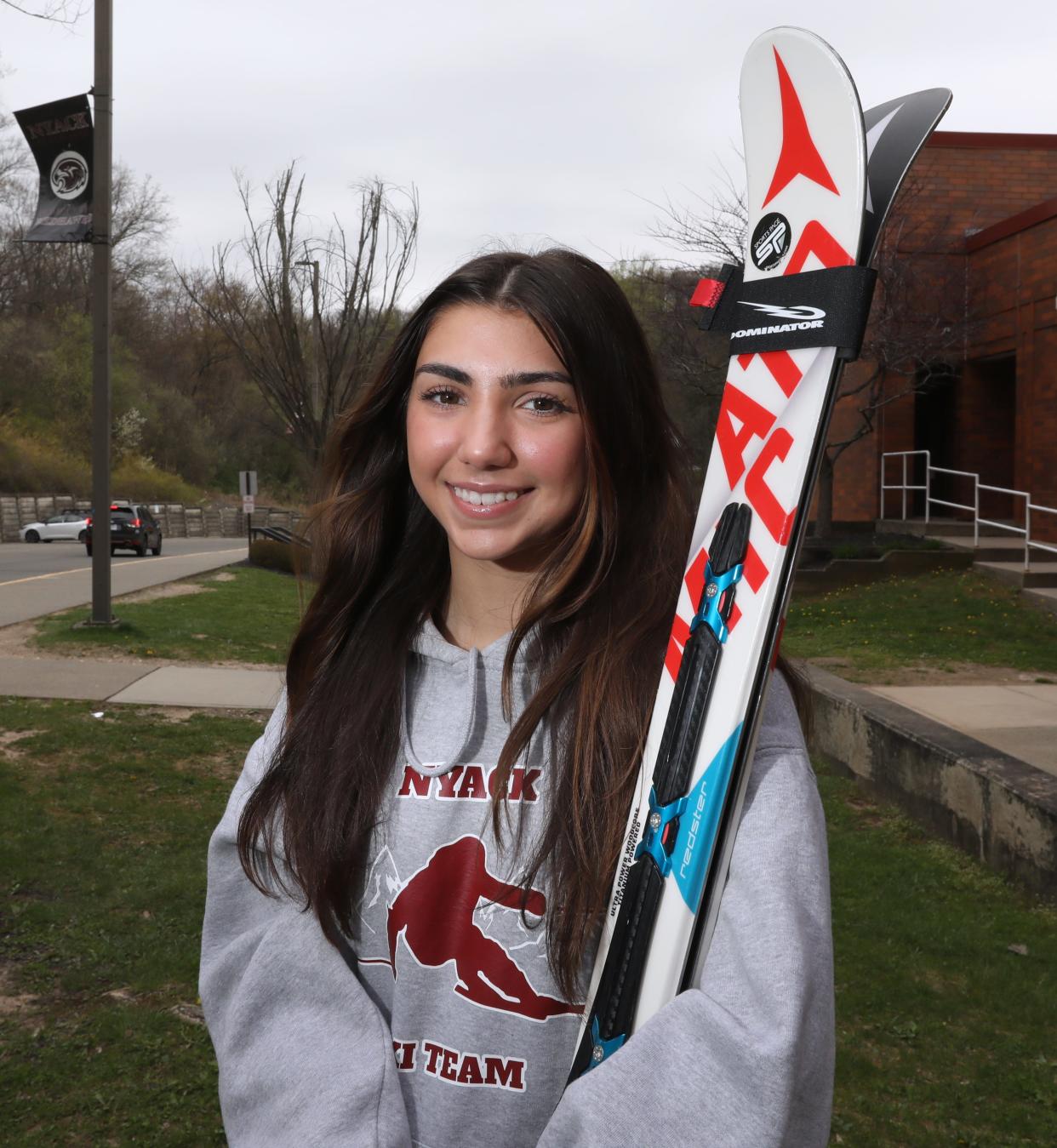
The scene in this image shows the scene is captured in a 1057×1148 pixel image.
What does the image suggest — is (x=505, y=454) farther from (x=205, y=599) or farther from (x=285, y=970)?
(x=205, y=599)

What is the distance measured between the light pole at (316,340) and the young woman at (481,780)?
53.2ft

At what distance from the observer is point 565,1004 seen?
151 centimetres

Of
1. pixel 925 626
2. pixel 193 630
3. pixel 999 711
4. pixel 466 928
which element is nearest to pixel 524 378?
pixel 466 928

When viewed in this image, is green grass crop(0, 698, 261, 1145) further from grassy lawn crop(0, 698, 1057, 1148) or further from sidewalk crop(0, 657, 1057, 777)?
sidewalk crop(0, 657, 1057, 777)

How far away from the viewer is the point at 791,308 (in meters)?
1.56

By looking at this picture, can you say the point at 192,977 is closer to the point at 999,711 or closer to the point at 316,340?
the point at 999,711

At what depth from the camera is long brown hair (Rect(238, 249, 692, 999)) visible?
4.98 feet

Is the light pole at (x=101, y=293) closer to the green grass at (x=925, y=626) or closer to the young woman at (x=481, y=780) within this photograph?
the green grass at (x=925, y=626)

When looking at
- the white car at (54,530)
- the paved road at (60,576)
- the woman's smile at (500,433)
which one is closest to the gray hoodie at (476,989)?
the woman's smile at (500,433)

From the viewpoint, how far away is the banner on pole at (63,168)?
378 inches

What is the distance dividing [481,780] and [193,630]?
9601 mm

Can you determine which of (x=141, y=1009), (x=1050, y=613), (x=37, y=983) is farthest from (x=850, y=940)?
(x=1050, y=613)

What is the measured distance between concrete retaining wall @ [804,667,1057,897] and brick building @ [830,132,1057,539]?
10193mm

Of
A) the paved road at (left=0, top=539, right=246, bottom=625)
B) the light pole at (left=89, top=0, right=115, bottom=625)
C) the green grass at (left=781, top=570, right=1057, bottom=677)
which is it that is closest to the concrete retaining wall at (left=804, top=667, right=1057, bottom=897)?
the green grass at (left=781, top=570, right=1057, bottom=677)
